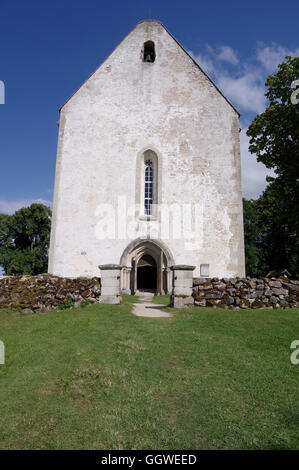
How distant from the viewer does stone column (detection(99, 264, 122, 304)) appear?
11.2m

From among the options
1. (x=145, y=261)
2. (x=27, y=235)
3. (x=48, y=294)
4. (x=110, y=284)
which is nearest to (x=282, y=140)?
(x=145, y=261)

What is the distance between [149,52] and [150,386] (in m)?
19.9

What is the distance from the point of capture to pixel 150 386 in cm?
501

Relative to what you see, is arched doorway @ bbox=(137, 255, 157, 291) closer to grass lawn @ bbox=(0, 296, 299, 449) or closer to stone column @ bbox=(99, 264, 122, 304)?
stone column @ bbox=(99, 264, 122, 304)

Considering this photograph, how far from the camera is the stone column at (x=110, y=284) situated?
11250 mm

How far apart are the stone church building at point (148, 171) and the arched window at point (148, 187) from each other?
6cm

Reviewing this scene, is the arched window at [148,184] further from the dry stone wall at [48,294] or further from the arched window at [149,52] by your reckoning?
the arched window at [149,52]

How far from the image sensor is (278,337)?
7.34 metres

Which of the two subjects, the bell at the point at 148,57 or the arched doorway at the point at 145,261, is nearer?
the arched doorway at the point at 145,261

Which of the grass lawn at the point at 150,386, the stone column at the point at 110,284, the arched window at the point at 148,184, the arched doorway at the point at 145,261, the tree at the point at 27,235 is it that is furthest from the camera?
the tree at the point at 27,235

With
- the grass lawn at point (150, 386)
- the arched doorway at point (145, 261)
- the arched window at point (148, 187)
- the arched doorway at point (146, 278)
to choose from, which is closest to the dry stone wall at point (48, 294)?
the grass lawn at point (150, 386)

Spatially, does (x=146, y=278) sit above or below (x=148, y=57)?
below

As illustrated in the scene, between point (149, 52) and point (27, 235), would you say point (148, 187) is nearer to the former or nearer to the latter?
point (149, 52)
